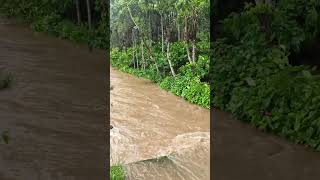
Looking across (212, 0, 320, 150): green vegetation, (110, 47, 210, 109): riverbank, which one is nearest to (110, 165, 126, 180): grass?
(212, 0, 320, 150): green vegetation

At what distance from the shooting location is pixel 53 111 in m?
4.57

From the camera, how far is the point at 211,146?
3.96 m

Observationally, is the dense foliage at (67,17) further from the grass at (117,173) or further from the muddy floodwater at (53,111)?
the grass at (117,173)

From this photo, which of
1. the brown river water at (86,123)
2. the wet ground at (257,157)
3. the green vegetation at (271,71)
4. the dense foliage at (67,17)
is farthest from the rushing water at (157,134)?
the dense foliage at (67,17)

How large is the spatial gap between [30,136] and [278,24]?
2599 mm

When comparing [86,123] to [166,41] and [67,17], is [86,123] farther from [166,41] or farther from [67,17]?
[67,17]

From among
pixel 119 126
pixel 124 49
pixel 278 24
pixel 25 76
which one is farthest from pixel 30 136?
pixel 124 49

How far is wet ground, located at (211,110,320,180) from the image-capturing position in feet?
11.1

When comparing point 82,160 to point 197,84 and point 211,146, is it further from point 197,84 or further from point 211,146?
point 197,84

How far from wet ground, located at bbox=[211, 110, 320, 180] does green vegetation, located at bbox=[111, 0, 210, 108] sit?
58.6 inches

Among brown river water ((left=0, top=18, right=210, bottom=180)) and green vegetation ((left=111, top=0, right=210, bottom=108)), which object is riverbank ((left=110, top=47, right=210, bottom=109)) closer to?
green vegetation ((left=111, top=0, right=210, bottom=108))

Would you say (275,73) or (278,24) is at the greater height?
(278,24)

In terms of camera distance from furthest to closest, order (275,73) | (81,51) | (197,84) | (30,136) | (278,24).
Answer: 1. (81,51)
2. (197,84)
3. (278,24)
4. (275,73)
5. (30,136)

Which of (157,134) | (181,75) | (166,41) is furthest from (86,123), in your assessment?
(166,41)
